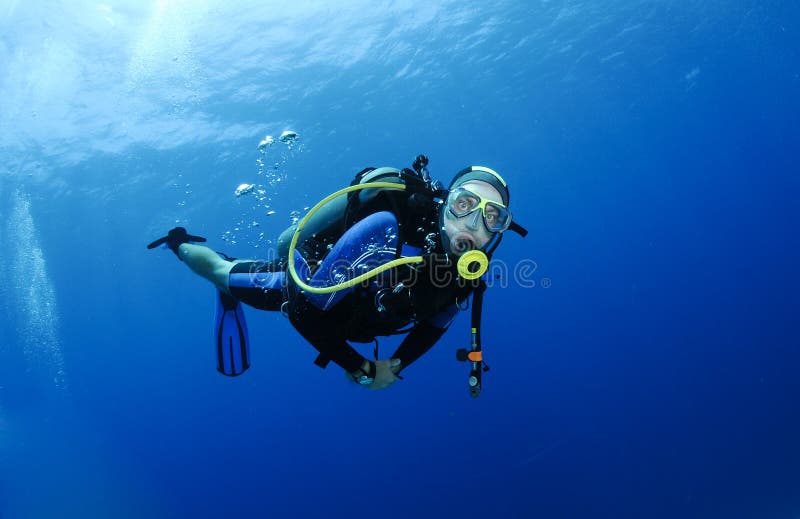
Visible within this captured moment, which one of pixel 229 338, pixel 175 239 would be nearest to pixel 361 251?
pixel 229 338

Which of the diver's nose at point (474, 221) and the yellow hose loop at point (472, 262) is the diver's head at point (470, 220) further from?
the yellow hose loop at point (472, 262)

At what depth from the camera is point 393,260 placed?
8.87ft

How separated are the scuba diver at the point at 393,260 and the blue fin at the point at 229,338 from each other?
205cm

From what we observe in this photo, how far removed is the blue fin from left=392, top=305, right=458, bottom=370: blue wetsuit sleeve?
9.11 ft

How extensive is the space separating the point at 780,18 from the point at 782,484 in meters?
24.8

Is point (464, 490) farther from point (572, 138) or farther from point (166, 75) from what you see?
point (572, 138)

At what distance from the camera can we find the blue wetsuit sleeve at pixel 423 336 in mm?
3898

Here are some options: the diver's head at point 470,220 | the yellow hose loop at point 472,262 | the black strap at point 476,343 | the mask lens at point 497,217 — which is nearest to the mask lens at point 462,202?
the diver's head at point 470,220

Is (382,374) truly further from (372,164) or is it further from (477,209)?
(372,164)

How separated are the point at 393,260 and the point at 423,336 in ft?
4.76

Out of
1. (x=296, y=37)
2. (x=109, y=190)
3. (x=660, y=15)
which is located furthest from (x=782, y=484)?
(x=109, y=190)

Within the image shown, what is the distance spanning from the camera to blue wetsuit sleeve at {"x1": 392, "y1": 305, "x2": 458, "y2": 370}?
390 cm

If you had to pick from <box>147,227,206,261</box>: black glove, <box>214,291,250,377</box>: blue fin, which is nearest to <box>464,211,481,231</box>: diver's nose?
<box>214,291,250,377</box>: blue fin

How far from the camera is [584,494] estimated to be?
2081 centimetres
